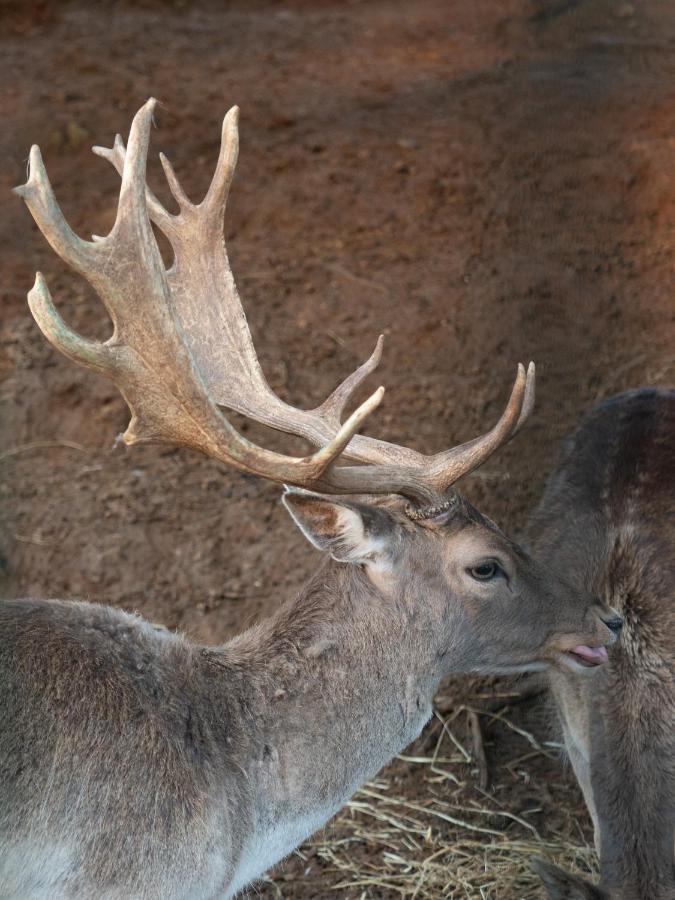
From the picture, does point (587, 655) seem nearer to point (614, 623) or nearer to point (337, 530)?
point (614, 623)

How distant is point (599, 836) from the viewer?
167 inches

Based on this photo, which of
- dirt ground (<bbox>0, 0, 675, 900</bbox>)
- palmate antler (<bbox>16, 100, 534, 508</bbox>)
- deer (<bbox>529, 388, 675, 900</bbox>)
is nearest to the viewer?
palmate antler (<bbox>16, 100, 534, 508</bbox>)

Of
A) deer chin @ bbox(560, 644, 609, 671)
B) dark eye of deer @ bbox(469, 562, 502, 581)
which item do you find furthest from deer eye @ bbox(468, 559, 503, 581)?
deer chin @ bbox(560, 644, 609, 671)

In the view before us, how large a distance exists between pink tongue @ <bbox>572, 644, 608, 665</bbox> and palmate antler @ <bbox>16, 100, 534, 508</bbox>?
71cm

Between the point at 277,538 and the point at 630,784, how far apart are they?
2.31m

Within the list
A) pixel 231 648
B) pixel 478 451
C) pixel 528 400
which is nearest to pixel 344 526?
pixel 478 451

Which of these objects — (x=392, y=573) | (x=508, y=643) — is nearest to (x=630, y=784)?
(x=508, y=643)

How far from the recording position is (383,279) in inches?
284

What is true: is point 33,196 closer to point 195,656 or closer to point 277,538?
point 195,656

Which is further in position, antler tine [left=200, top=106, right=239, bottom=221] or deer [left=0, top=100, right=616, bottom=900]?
antler tine [left=200, top=106, right=239, bottom=221]

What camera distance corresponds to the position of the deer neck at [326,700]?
3.66 metres

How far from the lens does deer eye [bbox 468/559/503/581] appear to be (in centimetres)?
378

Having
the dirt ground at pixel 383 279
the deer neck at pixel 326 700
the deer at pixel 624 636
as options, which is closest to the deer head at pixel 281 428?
the deer neck at pixel 326 700

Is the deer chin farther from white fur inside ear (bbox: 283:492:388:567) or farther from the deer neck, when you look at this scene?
white fur inside ear (bbox: 283:492:388:567)
